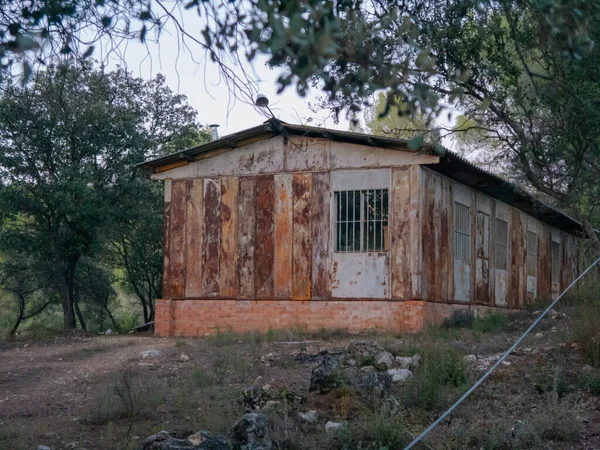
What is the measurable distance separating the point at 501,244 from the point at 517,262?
1.48 metres

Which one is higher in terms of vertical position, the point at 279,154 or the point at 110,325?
the point at 279,154

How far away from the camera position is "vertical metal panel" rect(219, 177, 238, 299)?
18422 millimetres

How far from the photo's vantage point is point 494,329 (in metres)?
17.5

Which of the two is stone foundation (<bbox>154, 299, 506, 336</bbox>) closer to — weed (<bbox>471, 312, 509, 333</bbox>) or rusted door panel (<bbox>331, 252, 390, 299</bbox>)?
rusted door panel (<bbox>331, 252, 390, 299</bbox>)

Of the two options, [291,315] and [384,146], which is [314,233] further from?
[384,146]

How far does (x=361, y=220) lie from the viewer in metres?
17.5

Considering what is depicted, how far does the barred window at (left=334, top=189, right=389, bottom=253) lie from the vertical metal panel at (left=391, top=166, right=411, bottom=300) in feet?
0.70

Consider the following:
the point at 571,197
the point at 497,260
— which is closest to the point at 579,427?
the point at 571,197

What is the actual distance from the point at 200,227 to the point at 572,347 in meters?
9.18

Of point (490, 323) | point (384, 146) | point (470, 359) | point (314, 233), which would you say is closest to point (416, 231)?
point (384, 146)

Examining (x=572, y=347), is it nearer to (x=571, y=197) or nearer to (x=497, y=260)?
(x=571, y=197)

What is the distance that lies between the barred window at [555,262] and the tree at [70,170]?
12922 mm

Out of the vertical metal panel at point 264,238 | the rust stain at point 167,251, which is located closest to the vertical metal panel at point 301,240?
the vertical metal panel at point 264,238

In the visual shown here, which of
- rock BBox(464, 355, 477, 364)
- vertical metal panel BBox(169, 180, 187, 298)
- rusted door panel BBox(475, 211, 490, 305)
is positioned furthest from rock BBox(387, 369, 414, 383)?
rusted door panel BBox(475, 211, 490, 305)
